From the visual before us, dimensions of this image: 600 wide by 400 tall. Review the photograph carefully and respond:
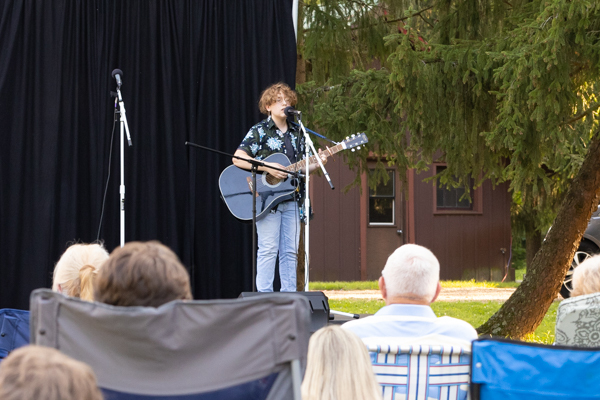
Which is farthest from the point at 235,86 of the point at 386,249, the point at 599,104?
the point at 386,249

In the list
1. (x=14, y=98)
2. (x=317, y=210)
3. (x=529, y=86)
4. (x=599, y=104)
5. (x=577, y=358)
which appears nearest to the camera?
(x=577, y=358)

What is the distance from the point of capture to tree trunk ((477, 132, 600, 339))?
5.50 metres

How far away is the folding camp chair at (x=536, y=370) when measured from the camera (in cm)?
171

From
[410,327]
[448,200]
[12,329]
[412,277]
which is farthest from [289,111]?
[448,200]

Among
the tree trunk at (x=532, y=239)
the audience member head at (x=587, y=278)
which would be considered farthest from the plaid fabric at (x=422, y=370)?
the tree trunk at (x=532, y=239)

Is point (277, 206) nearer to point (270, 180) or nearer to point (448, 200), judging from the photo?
point (270, 180)

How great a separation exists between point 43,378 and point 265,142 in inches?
156

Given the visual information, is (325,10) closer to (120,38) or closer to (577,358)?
(120,38)

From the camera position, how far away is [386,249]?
14016 mm

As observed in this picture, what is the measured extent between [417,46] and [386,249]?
29.5 ft

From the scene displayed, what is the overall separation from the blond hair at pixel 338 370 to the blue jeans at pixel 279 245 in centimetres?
311

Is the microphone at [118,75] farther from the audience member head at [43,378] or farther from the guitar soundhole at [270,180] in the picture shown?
the audience member head at [43,378]

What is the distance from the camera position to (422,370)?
192 centimetres

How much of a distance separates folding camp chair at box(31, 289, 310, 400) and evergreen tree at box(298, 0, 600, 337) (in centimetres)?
329
